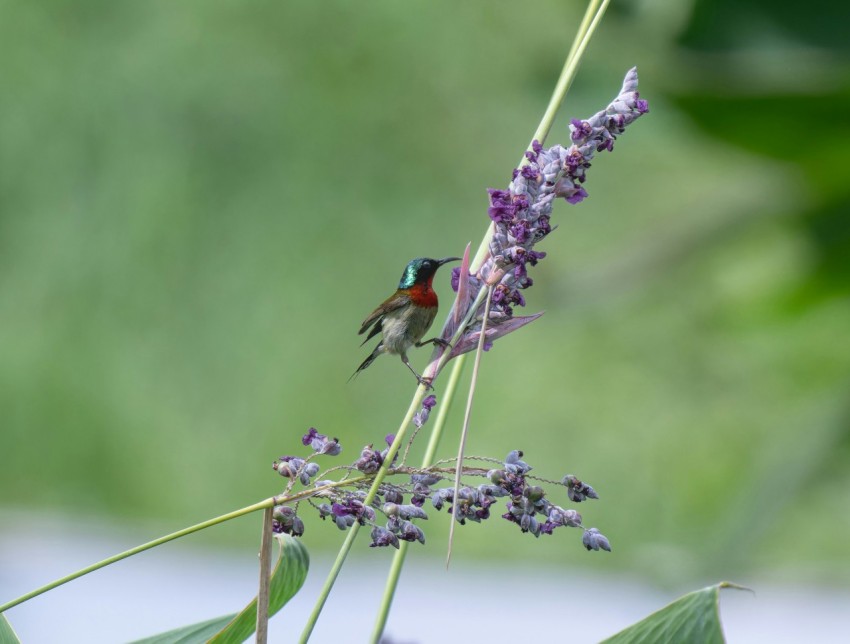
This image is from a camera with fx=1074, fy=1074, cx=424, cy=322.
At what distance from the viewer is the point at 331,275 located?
4.04 m

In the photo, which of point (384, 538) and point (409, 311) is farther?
point (409, 311)

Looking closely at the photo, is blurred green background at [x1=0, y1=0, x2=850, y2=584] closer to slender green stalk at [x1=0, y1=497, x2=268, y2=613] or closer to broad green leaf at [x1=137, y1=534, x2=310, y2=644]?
broad green leaf at [x1=137, y1=534, x2=310, y2=644]

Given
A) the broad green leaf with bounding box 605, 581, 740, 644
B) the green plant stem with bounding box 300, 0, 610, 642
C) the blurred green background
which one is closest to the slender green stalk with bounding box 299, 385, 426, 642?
the green plant stem with bounding box 300, 0, 610, 642

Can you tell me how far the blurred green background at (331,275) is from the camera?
10.2 ft

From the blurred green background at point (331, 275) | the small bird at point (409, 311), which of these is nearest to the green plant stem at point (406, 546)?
the small bird at point (409, 311)

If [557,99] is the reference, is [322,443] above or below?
below

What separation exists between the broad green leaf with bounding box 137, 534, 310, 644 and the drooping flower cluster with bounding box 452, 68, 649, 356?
0.15m

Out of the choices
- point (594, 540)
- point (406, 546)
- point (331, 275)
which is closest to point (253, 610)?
point (406, 546)

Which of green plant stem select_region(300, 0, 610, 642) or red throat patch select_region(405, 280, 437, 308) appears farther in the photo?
red throat patch select_region(405, 280, 437, 308)

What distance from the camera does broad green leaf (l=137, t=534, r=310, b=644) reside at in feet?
1.54

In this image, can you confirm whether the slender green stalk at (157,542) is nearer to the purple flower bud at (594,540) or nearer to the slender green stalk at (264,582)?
the slender green stalk at (264,582)

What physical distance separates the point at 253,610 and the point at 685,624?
0.19m

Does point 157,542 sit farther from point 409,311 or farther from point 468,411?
point 409,311

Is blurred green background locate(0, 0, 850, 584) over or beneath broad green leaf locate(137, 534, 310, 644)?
over
